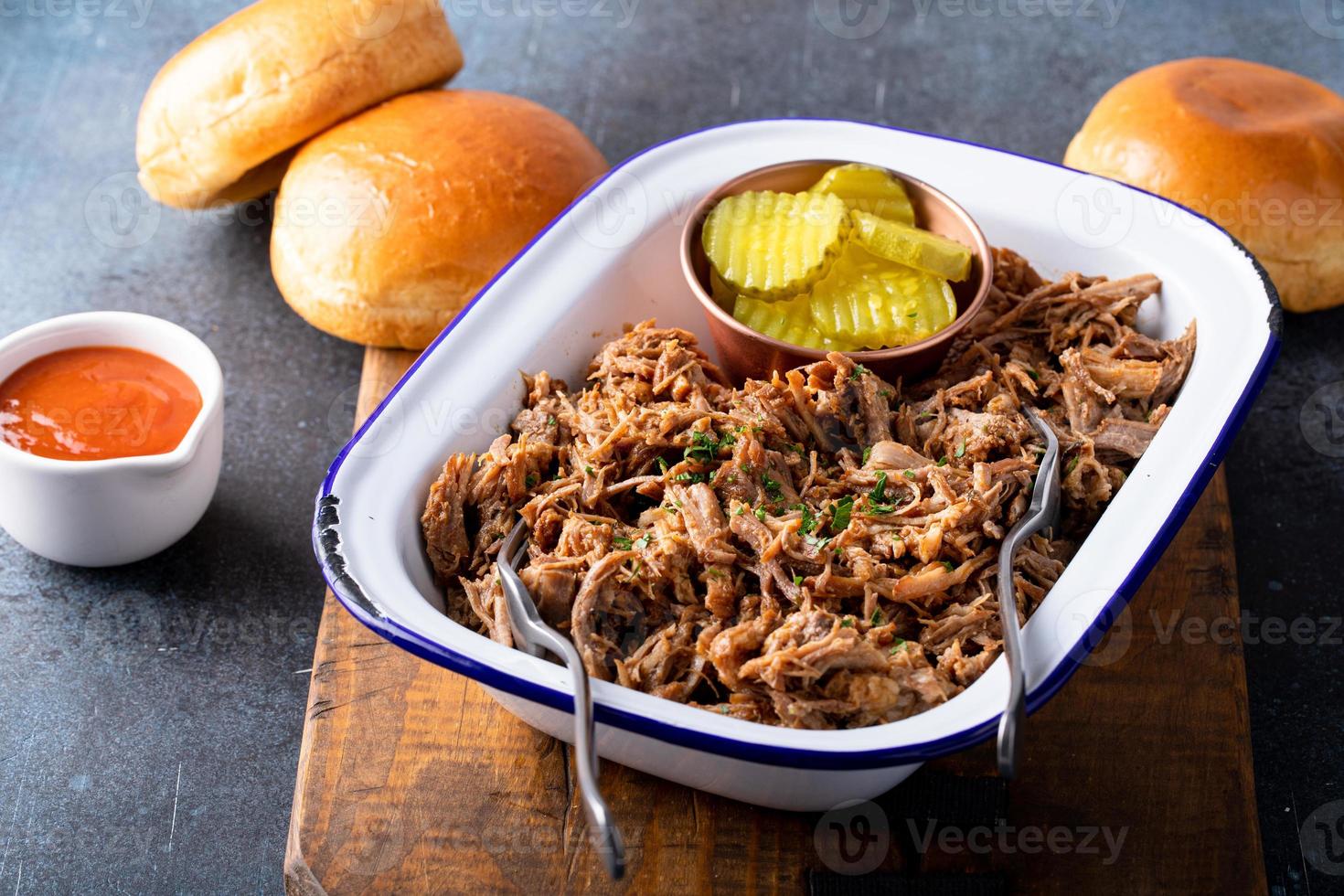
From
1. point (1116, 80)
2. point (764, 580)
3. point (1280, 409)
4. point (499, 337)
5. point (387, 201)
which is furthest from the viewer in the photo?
point (1116, 80)

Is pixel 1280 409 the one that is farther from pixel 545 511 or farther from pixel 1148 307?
pixel 545 511

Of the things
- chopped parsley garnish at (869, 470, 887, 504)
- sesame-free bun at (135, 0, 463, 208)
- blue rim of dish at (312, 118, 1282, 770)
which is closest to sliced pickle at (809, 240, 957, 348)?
chopped parsley garnish at (869, 470, 887, 504)

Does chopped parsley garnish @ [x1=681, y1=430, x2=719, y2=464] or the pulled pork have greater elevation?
chopped parsley garnish @ [x1=681, y1=430, x2=719, y2=464]

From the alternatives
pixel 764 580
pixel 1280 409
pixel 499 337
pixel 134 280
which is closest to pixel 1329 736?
pixel 1280 409

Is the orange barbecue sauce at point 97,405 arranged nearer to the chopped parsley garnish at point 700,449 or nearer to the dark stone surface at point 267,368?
the dark stone surface at point 267,368

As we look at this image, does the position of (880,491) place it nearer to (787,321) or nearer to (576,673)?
(787,321)

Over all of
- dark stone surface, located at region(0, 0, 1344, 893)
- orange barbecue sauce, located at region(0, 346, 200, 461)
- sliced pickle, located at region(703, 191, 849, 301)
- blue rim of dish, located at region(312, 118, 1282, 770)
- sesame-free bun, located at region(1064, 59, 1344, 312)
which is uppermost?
sliced pickle, located at region(703, 191, 849, 301)

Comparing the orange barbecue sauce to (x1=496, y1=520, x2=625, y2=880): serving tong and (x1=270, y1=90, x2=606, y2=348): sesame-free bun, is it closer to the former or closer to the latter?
(x1=270, y1=90, x2=606, y2=348): sesame-free bun
